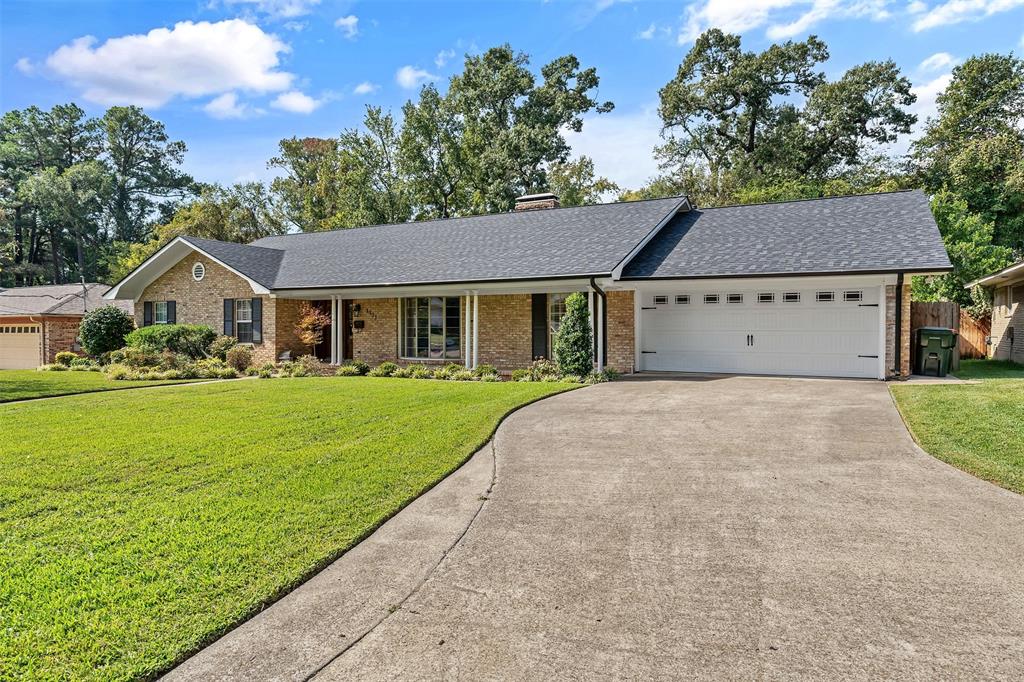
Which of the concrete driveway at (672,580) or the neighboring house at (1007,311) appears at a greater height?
the neighboring house at (1007,311)

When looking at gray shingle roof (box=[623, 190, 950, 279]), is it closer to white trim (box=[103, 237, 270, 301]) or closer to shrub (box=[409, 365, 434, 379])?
shrub (box=[409, 365, 434, 379])

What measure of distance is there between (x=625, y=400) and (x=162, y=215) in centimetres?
5926

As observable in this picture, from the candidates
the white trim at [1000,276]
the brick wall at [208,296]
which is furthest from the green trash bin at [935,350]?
the brick wall at [208,296]

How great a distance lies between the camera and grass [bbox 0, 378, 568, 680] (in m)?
3.05

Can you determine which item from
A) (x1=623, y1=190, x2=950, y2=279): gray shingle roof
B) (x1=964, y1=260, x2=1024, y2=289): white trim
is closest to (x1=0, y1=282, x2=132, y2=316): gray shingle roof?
(x1=623, y1=190, x2=950, y2=279): gray shingle roof

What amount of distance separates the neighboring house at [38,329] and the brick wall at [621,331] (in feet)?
67.8

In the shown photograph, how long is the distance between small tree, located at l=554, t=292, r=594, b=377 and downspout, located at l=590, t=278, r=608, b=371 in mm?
278

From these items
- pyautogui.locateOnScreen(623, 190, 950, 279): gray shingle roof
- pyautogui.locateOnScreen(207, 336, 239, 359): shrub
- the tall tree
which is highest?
the tall tree

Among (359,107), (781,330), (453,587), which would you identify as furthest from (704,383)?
(359,107)

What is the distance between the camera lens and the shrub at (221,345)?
61.2ft

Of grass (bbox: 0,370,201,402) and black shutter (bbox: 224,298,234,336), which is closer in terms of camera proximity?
grass (bbox: 0,370,201,402)

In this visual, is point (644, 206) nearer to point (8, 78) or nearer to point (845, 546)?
point (845, 546)

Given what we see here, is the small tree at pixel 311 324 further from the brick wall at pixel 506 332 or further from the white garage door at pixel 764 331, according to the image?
the white garage door at pixel 764 331

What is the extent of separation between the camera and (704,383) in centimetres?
1252
